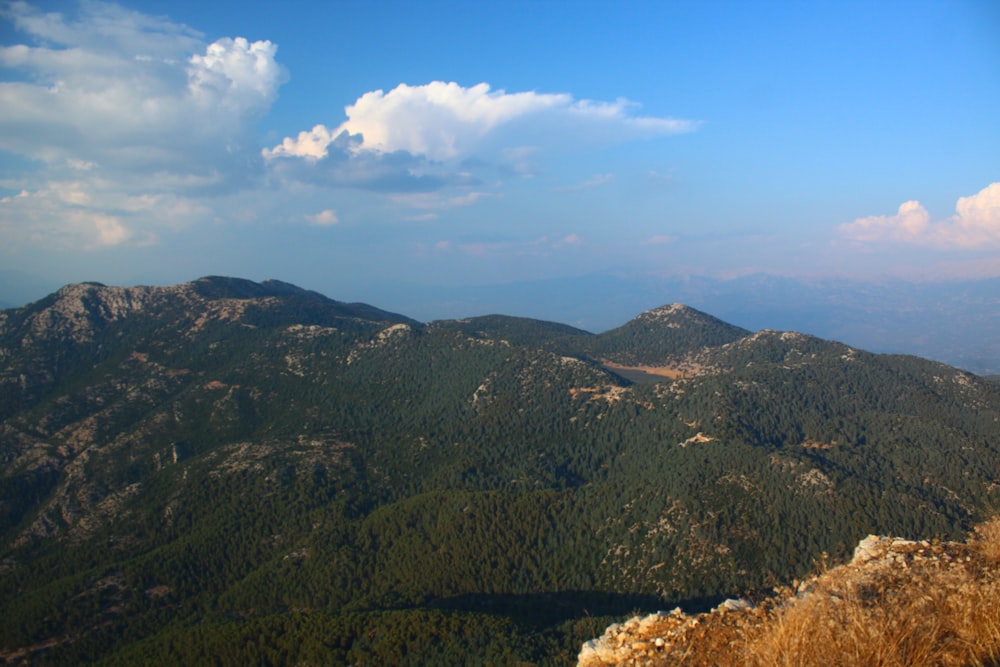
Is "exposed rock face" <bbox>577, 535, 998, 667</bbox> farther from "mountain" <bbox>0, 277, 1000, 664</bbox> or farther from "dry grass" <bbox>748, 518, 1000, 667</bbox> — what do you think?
"mountain" <bbox>0, 277, 1000, 664</bbox>

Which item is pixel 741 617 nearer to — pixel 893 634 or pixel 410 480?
pixel 893 634

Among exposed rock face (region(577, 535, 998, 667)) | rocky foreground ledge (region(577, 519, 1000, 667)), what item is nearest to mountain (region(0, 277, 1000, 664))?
exposed rock face (region(577, 535, 998, 667))

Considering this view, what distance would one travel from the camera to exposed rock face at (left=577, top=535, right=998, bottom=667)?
47.8ft

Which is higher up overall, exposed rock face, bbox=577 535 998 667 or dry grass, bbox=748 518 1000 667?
dry grass, bbox=748 518 1000 667

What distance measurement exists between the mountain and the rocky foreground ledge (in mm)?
18981

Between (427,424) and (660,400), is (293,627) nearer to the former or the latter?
(427,424)

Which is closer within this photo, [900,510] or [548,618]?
[548,618]

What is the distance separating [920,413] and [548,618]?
299ft

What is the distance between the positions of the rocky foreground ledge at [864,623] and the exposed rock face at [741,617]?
0.04 metres

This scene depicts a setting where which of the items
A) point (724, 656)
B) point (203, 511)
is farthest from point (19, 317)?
point (724, 656)

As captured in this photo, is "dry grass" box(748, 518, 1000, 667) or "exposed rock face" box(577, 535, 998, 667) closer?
"dry grass" box(748, 518, 1000, 667)

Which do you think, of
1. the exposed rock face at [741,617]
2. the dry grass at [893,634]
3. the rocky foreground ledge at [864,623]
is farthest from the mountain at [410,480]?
the dry grass at [893,634]

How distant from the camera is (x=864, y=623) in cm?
1081

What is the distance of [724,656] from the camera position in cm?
1415
